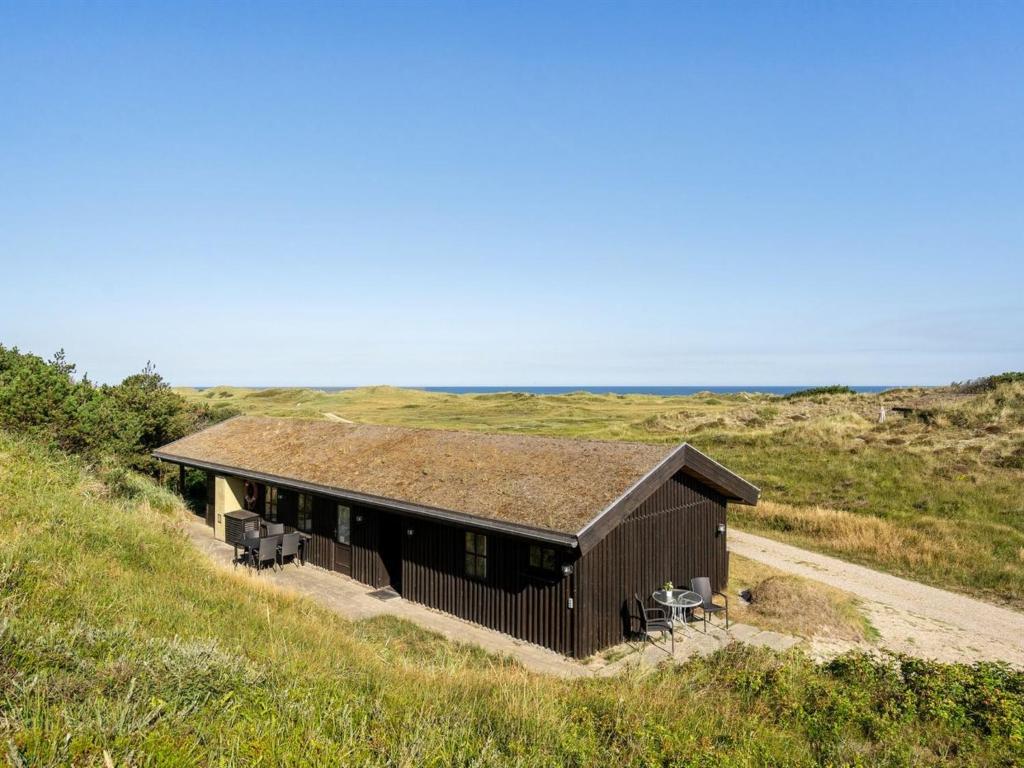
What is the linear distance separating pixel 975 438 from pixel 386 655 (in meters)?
33.3

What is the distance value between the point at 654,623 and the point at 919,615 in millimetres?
7318

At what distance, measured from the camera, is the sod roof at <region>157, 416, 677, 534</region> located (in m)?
11.2

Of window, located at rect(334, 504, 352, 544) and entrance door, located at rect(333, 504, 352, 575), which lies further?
window, located at rect(334, 504, 352, 544)

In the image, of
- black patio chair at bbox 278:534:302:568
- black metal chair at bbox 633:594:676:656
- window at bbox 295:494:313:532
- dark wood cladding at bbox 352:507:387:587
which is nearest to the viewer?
black metal chair at bbox 633:594:676:656

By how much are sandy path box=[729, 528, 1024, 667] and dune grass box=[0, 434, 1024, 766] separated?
4245mm

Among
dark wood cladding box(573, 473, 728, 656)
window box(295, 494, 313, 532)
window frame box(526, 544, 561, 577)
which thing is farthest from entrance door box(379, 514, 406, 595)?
dark wood cladding box(573, 473, 728, 656)

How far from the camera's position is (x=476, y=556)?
12258 mm

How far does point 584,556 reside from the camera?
10672 mm

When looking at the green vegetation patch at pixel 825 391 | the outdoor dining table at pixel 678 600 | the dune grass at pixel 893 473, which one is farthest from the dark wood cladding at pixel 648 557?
the green vegetation patch at pixel 825 391

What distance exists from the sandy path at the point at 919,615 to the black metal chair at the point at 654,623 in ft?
9.16

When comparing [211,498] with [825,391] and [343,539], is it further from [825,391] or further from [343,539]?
[825,391]

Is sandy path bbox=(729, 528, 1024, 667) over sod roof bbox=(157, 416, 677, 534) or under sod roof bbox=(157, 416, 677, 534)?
under

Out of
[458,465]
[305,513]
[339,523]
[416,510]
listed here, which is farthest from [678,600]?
[305,513]

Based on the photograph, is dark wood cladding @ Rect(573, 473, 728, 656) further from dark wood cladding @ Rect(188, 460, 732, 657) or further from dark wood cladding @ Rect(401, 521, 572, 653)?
dark wood cladding @ Rect(401, 521, 572, 653)
